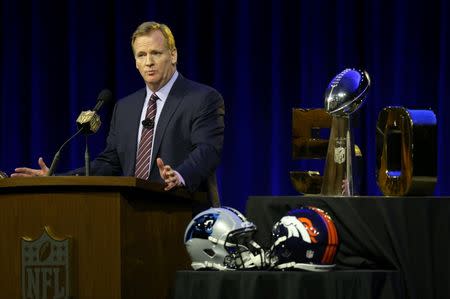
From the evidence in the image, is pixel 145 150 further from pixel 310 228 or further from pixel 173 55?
pixel 310 228

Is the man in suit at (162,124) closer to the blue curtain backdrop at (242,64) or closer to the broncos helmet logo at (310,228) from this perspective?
the broncos helmet logo at (310,228)

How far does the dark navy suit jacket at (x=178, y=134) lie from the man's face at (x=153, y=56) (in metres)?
0.08

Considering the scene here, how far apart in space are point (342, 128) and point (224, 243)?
0.60m

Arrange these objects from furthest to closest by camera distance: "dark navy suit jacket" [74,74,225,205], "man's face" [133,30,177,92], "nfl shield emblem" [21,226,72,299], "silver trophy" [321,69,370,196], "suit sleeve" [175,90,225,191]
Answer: "man's face" [133,30,177,92], "dark navy suit jacket" [74,74,225,205], "suit sleeve" [175,90,225,191], "silver trophy" [321,69,370,196], "nfl shield emblem" [21,226,72,299]

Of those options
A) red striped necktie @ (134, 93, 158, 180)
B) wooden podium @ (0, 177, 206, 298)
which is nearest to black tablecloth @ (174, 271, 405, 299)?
Answer: wooden podium @ (0, 177, 206, 298)

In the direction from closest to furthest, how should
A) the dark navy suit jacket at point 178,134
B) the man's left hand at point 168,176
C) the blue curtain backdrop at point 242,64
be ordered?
the man's left hand at point 168,176 → the dark navy suit jacket at point 178,134 → the blue curtain backdrop at point 242,64

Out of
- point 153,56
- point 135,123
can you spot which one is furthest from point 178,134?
point 153,56

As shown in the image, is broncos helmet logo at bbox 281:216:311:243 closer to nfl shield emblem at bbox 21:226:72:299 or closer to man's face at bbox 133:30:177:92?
nfl shield emblem at bbox 21:226:72:299

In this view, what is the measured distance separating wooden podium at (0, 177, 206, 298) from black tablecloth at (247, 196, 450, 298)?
0.66m

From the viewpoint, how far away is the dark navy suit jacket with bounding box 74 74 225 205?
3.86 metres

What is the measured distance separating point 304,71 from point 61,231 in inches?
91.6

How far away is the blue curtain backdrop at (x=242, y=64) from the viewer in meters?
4.91

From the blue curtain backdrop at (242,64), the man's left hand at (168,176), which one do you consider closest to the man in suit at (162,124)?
the man's left hand at (168,176)

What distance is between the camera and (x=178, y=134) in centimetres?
393
